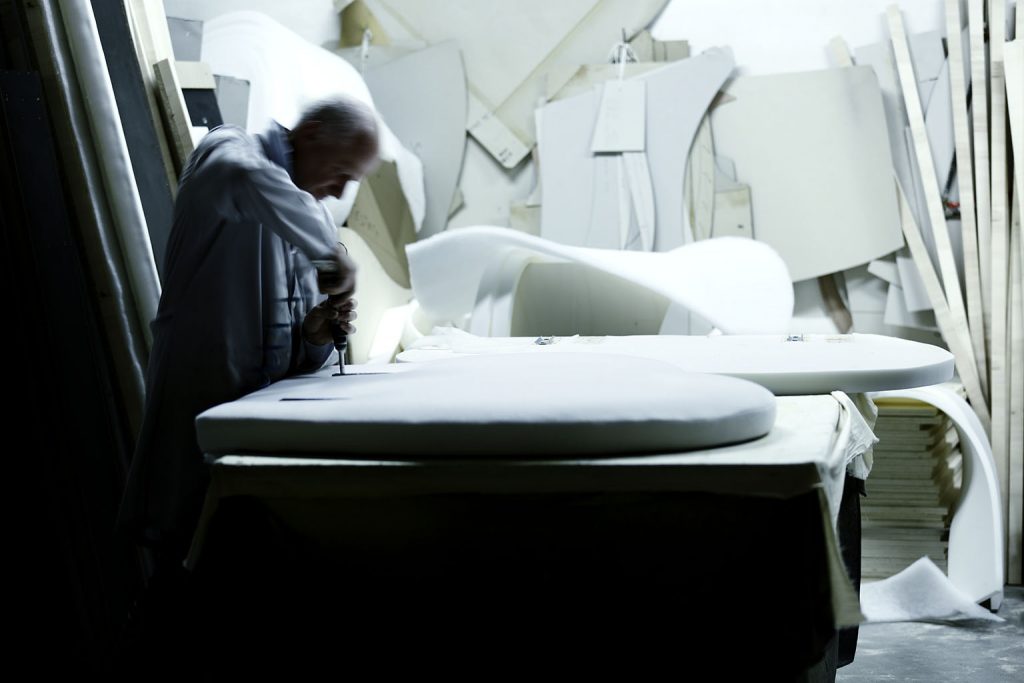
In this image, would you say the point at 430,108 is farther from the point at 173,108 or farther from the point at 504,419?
the point at 504,419

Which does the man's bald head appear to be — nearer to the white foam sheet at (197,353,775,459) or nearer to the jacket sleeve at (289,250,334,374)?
the jacket sleeve at (289,250,334,374)

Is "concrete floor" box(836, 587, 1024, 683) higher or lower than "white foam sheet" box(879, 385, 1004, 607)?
lower

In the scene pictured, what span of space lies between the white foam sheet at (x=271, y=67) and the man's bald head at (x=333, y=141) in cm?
188

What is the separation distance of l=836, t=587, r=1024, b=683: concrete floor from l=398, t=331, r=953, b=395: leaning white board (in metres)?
1.03

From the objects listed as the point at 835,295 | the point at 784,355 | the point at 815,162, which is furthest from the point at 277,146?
the point at 835,295

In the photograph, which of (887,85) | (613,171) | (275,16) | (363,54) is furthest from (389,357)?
(887,85)

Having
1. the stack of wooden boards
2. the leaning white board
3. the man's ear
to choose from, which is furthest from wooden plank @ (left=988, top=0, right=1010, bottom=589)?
the man's ear

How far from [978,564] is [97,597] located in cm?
273

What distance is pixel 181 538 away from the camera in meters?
1.94

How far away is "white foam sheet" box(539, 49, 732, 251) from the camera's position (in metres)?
4.27

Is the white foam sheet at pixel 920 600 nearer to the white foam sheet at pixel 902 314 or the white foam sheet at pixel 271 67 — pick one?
the white foam sheet at pixel 902 314

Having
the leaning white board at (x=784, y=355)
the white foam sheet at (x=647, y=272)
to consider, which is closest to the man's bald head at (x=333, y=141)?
the leaning white board at (x=784, y=355)

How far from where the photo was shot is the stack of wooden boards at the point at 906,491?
11.8 ft

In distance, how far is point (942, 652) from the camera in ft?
10.2
